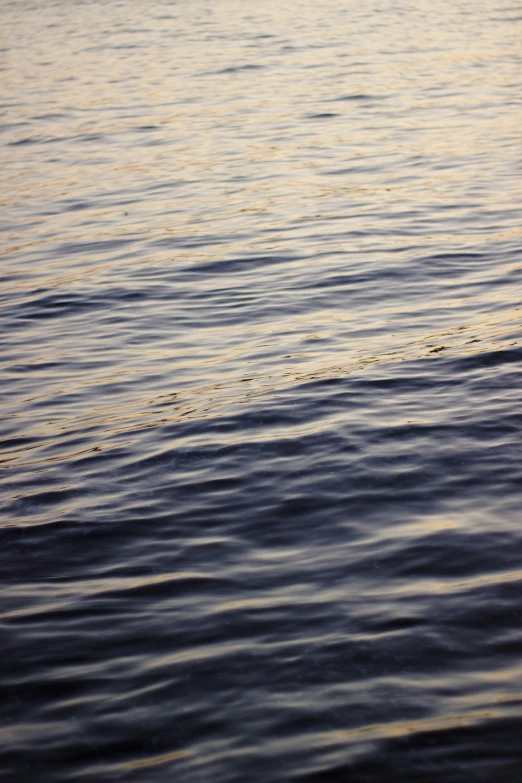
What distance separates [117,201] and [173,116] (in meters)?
5.86

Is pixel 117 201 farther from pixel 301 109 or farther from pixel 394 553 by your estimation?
pixel 394 553

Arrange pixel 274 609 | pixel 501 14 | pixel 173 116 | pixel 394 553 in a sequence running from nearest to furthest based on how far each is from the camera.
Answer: pixel 274 609 → pixel 394 553 → pixel 173 116 → pixel 501 14

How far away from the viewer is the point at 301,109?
20.4m

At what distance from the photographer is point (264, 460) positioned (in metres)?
7.22

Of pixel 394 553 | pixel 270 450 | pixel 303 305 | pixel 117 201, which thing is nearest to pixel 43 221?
pixel 117 201

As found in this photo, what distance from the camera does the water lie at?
15.4ft

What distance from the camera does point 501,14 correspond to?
3162 cm

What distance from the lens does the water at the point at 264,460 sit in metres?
4.69

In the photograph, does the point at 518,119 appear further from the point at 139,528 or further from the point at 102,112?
the point at 139,528

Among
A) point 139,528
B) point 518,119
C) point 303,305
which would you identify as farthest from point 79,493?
point 518,119

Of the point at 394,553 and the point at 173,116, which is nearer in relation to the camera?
the point at 394,553

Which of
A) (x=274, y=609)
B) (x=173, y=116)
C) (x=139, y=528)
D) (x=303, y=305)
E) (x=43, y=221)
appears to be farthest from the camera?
(x=173, y=116)

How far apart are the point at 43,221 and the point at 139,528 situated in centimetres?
880

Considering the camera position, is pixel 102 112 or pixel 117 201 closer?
pixel 117 201
